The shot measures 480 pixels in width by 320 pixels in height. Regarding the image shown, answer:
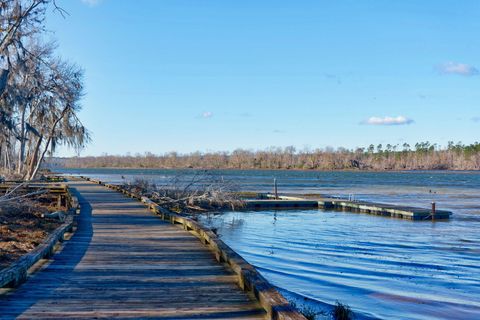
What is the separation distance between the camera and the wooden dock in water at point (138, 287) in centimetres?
575

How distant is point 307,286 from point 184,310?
21.0 feet

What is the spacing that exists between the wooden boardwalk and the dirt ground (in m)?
1.32

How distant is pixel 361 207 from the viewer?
106 ft

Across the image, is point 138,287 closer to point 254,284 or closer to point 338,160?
point 254,284

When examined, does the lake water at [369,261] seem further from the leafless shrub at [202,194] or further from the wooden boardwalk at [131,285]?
the wooden boardwalk at [131,285]

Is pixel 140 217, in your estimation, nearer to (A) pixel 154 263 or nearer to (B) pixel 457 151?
(A) pixel 154 263

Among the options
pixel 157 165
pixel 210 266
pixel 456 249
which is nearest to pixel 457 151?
pixel 157 165

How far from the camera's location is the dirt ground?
1146 centimetres

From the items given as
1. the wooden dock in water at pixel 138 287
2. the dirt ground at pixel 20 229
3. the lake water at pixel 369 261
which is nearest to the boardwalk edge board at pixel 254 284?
the wooden dock in water at pixel 138 287

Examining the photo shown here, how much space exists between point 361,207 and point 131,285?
2668 centimetres

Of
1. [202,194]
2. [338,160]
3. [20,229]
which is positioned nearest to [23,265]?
[20,229]

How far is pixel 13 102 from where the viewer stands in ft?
70.7

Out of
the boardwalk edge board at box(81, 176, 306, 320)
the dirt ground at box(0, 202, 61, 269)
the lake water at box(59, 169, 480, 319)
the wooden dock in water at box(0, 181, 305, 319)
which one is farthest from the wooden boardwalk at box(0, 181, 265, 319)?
the lake water at box(59, 169, 480, 319)

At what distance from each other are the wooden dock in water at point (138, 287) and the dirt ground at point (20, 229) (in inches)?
53.5
